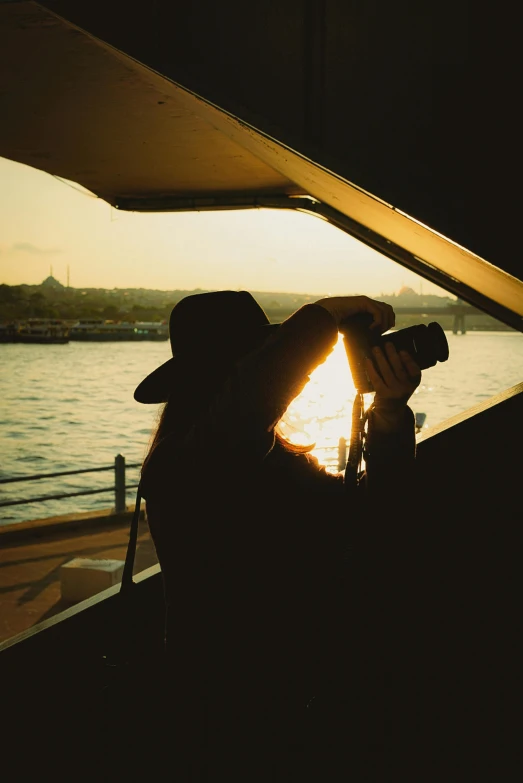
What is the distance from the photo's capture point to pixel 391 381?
1.65m

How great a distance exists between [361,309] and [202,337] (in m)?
0.40

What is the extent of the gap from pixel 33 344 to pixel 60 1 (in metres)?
98.0

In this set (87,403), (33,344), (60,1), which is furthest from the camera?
(33,344)

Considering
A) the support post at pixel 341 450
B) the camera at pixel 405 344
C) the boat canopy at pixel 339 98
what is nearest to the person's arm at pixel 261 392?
the camera at pixel 405 344

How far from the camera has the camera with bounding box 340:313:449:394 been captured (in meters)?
1.62

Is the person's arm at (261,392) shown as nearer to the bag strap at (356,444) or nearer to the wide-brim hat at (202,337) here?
the wide-brim hat at (202,337)

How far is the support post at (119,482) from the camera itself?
11.2 meters

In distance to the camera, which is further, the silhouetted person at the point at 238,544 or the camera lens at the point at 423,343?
the camera lens at the point at 423,343

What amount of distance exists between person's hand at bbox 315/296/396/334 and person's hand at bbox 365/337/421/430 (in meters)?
0.05

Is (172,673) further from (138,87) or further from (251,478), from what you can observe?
(138,87)

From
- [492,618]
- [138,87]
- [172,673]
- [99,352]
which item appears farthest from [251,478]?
[99,352]

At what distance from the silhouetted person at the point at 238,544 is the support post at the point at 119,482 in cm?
971

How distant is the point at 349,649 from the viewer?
2.80 m

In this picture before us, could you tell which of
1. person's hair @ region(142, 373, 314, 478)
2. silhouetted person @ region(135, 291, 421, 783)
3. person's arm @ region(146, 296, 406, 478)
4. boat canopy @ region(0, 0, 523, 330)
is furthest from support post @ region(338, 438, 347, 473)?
person's arm @ region(146, 296, 406, 478)
